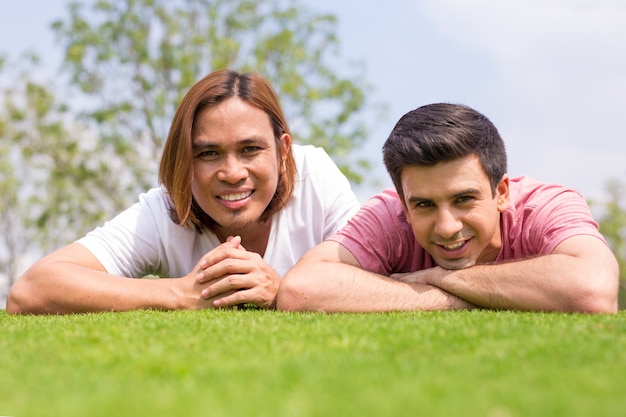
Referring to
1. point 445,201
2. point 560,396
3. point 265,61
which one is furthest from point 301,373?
point 265,61

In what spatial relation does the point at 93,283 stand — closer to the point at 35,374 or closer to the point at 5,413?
the point at 35,374

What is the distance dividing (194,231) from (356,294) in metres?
2.17

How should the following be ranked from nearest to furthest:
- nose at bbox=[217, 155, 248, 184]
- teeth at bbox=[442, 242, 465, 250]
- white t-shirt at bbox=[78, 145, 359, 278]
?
teeth at bbox=[442, 242, 465, 250] → nose at bbox=[217, 155, 248, 184] → white t-shirt at bbox=[78, 145, 359, 278]

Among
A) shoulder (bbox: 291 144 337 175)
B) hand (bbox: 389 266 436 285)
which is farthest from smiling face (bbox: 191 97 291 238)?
hand (bbox: 389 266 436 285)

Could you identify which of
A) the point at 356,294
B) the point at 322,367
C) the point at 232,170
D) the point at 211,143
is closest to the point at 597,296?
the point at 356,294

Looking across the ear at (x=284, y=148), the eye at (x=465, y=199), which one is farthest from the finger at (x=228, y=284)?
the eye at (x=465, y=199)

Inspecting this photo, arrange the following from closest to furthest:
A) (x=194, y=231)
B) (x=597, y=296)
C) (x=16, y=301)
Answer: (x=597, y=296) < (x=16, y=301) < (x=194, y=231)

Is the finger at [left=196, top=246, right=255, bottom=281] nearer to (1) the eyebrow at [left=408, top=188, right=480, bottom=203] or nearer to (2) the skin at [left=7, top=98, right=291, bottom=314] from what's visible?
(2) the skin at [left=7, top=98, right=291, bottom=314]

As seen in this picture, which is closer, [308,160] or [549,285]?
[549,285]

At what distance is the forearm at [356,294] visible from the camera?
596 cm

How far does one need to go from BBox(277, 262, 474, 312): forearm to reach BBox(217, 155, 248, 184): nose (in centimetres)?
123

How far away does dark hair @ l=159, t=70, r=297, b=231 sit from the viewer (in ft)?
22.8

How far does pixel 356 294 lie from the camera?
5977mm

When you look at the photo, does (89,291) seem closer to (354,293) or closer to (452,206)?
(354,293)
